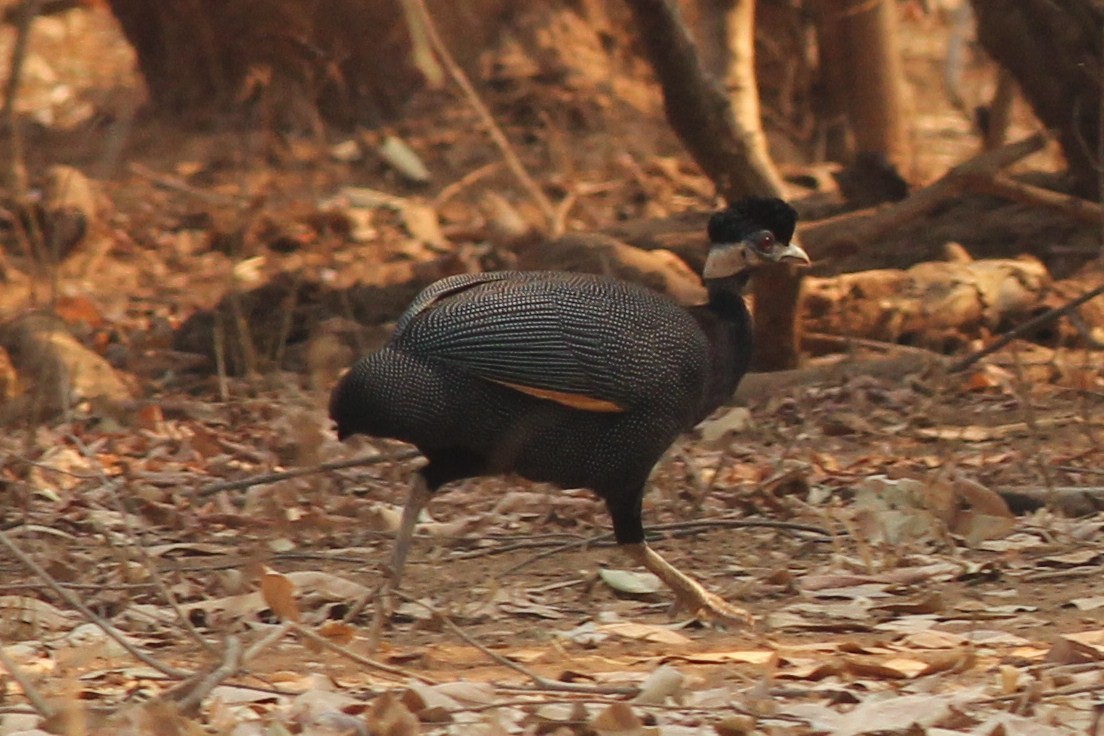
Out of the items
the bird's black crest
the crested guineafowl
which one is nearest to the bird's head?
the bird's black crest

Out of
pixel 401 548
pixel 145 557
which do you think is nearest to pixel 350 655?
pixel 145 557

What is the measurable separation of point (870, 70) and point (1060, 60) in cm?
250

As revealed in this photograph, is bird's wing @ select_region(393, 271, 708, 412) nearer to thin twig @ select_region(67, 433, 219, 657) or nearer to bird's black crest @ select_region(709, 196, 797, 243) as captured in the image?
bird's black crest @ select_region(709, 196, 797, 243)

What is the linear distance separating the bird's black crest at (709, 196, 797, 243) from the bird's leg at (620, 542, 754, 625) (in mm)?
914

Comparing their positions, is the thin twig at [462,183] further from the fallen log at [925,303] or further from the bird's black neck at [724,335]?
the bird's black neck at [724,335]

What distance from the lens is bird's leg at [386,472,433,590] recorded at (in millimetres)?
4902

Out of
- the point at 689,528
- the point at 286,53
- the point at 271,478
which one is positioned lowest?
the point at 689,528

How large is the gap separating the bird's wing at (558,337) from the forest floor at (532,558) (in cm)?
44

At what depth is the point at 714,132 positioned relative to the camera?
7.08 meters

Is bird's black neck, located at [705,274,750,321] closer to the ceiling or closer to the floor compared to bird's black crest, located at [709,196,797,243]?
closer to the floor

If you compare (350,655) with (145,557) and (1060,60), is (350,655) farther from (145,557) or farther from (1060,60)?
(1060,60)

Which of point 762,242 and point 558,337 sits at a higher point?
point 762,242

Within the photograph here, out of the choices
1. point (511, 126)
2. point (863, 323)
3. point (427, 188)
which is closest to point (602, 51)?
point (511, 126)

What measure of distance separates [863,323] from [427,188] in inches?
157
